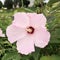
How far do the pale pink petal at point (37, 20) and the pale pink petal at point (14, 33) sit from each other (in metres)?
0.04

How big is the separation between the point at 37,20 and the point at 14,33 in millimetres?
76

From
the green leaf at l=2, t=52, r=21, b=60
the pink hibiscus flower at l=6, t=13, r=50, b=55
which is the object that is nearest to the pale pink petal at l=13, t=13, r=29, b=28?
the pink hibiscus flower at l=6, t=13, r=50, b=55

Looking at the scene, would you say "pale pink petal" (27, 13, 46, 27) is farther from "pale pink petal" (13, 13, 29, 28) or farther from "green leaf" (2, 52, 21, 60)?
"green leaf" (2, 52, 21, 60)

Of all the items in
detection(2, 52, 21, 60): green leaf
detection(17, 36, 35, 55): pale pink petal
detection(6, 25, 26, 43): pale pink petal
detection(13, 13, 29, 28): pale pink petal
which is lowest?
detection(2, 52, 21, 60): green leaf

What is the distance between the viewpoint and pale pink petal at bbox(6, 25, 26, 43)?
71 cm

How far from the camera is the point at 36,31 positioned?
72 centimetres

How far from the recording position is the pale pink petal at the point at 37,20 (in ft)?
2.23

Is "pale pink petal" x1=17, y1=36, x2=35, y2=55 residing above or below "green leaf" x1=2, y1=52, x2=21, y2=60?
above

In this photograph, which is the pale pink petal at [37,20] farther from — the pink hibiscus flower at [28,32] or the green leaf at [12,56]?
the green leaf at [12,56]


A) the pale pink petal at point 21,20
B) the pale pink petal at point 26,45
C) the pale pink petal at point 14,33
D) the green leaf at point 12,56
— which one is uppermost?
the pale pink petal at point 21,20

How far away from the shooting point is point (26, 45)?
0.72m

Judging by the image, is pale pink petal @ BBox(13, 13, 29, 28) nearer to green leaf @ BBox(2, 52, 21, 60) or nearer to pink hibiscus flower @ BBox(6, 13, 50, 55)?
pink hibiscus flower @ BBox(6, 13, 50, 55)

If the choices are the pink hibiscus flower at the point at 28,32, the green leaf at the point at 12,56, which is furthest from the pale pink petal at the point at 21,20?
the green leaf at the point at 12,56

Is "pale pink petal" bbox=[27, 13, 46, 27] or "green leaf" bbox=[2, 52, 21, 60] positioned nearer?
"pale pink petal" bbox=[27, 13, 46, 27]
